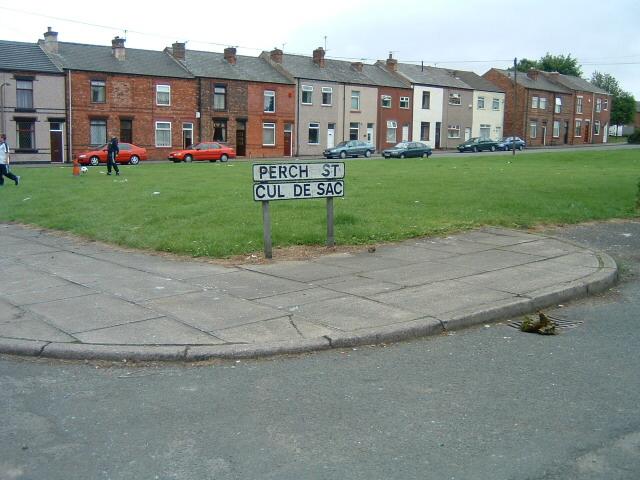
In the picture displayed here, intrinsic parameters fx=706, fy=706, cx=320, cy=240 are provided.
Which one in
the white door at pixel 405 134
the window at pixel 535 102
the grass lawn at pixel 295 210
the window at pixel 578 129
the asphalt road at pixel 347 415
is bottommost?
the asphalt road at pixel 347 415

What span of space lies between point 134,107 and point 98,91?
2.82m

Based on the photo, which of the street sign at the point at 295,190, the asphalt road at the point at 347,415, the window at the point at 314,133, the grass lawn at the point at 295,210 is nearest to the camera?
the asphalt road at the point at 347,415

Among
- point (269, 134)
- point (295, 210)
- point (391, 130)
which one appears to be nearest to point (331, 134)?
point (269, 134)

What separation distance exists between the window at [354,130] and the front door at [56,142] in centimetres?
2610

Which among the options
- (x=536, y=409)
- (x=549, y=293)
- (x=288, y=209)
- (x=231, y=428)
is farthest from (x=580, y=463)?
(x=288, y=209)

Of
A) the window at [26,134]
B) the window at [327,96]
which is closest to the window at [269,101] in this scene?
the window at [327,96]

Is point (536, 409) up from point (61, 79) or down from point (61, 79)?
down

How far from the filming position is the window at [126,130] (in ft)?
167

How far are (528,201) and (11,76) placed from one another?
1546 inches

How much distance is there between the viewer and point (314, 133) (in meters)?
62.0

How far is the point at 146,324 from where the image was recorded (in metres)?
7.02

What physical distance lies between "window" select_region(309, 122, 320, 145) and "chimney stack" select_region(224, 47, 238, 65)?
8694 millimetres

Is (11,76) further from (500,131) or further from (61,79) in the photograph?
(500,131)

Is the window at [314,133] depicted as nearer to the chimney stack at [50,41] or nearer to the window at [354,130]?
the window at [354,130]
